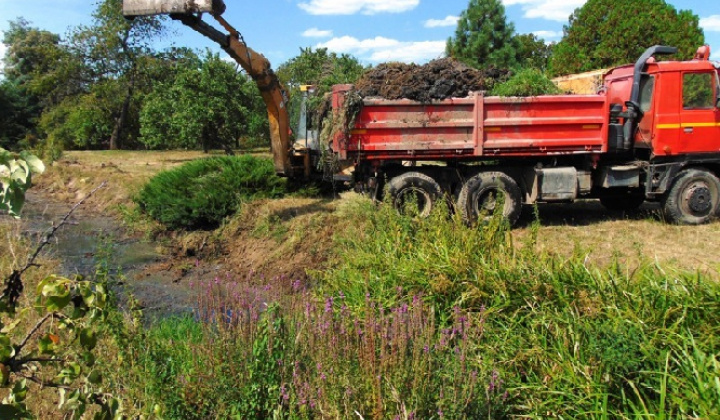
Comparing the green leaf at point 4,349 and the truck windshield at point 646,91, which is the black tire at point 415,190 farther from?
the green leaf at point 4,349

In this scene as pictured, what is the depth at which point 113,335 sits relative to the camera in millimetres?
3783

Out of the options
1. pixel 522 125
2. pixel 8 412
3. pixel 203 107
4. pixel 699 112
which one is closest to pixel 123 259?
pixel 522 125

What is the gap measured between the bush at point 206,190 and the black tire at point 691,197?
708 cm

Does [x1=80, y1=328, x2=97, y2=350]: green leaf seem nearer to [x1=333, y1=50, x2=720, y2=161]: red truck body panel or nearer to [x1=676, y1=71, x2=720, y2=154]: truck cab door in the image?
[x1=333, y1=50, x2=720, y2=161]: red truck body panel

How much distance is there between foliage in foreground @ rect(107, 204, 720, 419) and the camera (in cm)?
322

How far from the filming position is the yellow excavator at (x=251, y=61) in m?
8.76

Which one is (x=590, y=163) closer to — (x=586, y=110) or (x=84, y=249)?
(x=586, y=110)

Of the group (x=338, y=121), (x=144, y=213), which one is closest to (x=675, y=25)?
(x=338, y=121)

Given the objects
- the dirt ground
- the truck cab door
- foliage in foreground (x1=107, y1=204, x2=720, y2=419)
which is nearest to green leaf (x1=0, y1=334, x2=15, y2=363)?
foliage in foreground (x1=107, y1=204, x2=720, y2=419)

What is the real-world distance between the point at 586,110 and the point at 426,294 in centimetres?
559

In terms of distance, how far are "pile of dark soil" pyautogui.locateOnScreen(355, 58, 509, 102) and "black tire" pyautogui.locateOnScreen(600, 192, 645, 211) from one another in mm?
3306

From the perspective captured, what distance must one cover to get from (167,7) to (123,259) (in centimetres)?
431

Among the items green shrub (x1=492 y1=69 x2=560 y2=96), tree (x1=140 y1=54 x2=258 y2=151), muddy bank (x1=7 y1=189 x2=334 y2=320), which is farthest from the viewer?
tree (x1=140 y1=54 x2=258 y2=151)

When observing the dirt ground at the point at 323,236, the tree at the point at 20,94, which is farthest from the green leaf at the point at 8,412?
the tree at the point at 20,94
